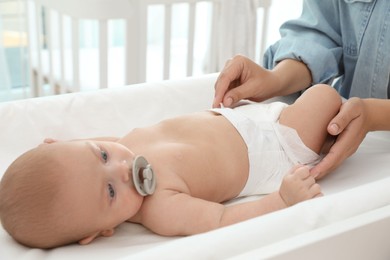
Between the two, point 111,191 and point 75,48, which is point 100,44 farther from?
point 111,191

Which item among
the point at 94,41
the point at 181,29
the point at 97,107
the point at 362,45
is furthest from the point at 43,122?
the point at 181,29

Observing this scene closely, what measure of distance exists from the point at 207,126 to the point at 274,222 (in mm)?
393

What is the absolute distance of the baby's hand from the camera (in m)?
0.86

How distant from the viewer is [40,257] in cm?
81

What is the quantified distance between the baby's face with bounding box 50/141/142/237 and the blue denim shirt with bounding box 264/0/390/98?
61 centimetres

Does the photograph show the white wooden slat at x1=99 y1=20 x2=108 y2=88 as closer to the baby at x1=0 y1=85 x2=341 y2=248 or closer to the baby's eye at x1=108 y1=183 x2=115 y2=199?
the baby at x1=0 y1=85 x2=341 y2=248

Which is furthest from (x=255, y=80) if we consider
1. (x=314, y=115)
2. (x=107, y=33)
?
(x=107, y=33)

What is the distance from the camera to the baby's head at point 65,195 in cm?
79

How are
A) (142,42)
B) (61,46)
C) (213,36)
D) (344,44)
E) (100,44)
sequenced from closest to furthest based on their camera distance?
(344,44)
(100,44)
(61,46)
(142,42)
(213,36)

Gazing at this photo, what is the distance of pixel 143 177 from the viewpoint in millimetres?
903

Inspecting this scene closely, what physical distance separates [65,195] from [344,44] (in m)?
0.83

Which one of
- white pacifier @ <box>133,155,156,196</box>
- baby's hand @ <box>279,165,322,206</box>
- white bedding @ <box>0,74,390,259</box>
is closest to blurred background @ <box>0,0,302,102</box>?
white bedding @ <box>0,74,390,259</box>

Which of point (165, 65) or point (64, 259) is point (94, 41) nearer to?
point (165, 65)

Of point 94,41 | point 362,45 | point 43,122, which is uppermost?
point 362,45
